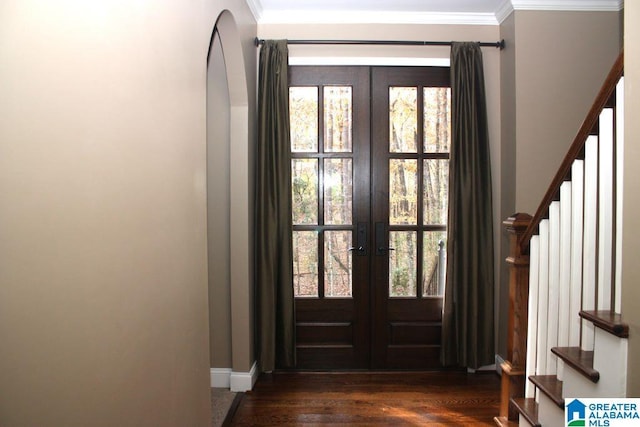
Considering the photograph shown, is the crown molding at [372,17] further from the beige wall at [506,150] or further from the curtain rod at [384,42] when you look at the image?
the beige wall at [506,150]

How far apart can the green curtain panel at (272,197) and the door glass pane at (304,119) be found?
0.20 m

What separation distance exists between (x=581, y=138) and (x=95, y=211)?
1745 mm

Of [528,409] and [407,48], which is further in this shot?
[407,48]

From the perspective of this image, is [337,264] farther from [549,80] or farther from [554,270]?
[549,80]

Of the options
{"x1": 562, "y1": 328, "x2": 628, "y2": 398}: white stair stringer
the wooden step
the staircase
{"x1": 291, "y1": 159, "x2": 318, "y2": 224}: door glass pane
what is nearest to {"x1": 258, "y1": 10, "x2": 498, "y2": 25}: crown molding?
{"x1": 291, "y1": 159, "x2": 318, "y2": 224}: door glass pane

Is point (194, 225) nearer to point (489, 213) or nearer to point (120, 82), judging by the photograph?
point (120, 82)

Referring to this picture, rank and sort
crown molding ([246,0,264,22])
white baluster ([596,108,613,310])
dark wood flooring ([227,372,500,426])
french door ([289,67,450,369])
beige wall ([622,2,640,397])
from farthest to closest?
french door ([289,67,450,369])
crown molding ([246,0,264,22])
dark wood flooring ([227,372,500,426])
white baluster ([596,108,613,310])
beige wall ([622,2,640,397])

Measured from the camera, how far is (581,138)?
1.80 metres

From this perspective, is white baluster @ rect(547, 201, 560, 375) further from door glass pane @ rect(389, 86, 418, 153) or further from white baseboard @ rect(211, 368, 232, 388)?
white baseboard @ rect(211, 368, 232, 388)

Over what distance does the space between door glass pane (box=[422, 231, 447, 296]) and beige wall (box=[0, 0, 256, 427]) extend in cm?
220

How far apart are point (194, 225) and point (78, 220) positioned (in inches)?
34.0

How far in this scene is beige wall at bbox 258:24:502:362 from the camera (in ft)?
11.6

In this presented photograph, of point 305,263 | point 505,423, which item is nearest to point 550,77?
point 305,263

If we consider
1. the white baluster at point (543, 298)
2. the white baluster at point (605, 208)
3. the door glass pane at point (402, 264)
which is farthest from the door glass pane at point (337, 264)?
the white baluster at point (605, 208)
